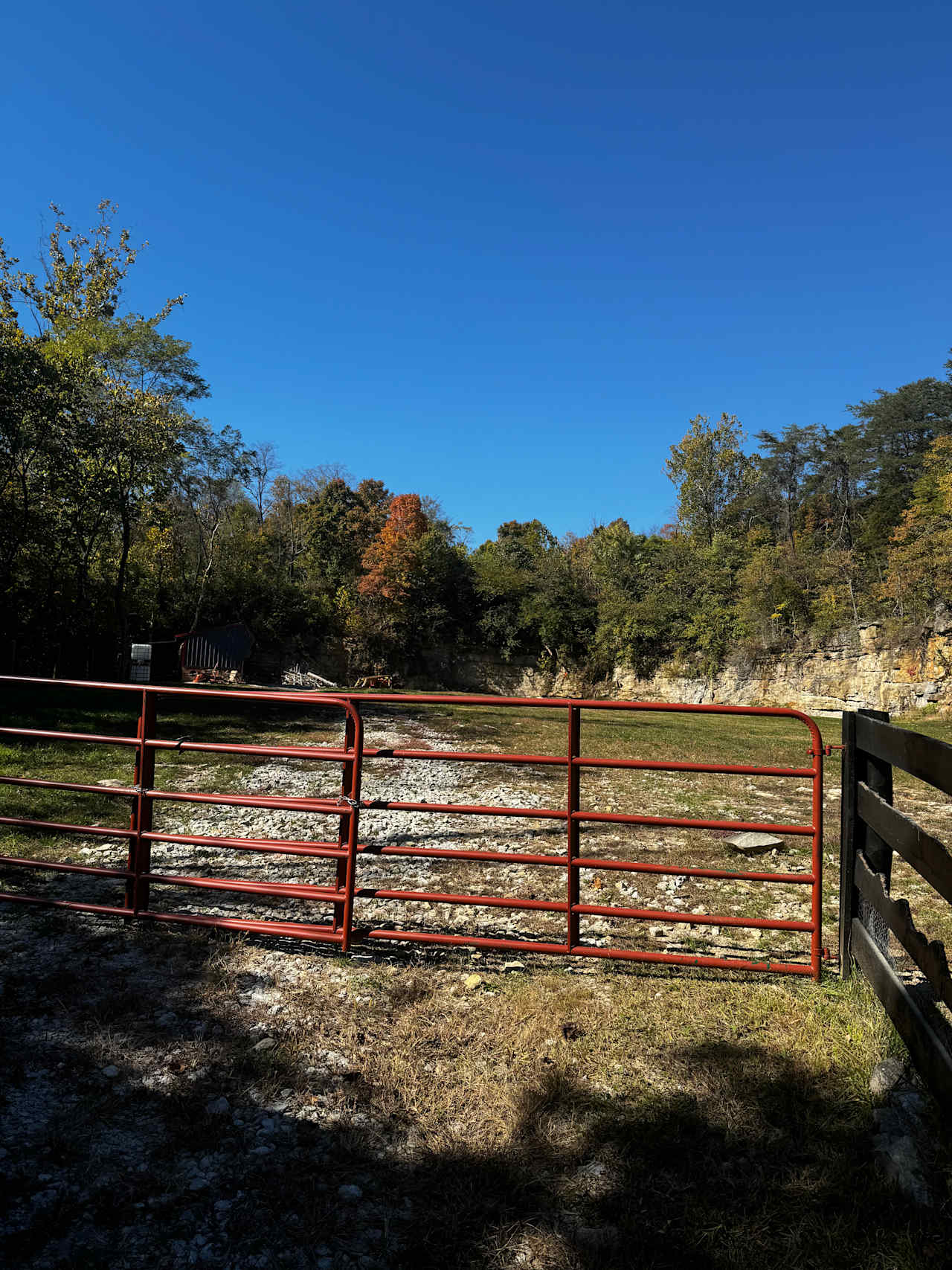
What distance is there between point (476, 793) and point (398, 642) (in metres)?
26.8

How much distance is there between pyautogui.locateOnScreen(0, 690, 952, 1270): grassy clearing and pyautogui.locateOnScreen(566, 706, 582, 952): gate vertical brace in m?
0.25

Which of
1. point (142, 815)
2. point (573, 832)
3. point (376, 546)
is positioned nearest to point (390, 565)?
point (376, 546)

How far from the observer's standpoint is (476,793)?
8266mm

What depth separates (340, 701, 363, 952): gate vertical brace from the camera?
148 inches

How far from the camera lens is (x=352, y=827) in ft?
12.5

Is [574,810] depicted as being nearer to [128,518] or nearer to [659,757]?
[659,757]

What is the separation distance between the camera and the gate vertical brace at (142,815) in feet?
13.6

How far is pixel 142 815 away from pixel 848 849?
13.1 ft

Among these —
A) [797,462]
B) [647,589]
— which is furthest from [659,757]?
[797,462]

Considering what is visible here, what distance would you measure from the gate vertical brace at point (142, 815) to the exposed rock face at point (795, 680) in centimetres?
2104

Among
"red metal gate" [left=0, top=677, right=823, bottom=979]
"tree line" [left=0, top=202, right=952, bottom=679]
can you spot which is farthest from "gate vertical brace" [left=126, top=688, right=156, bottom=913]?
"tree line" [left=0, top=202, right=952, bottom=679]

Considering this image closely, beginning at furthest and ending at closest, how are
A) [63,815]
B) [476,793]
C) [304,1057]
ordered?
[476,793] → [63,815] → [304,1057]

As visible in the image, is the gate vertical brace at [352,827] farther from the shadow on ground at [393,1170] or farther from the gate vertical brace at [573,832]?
the gate vertical brace at [573,832]

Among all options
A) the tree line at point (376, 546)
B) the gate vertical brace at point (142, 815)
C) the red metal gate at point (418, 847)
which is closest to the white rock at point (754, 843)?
the red metal gate at point (418, 847)
